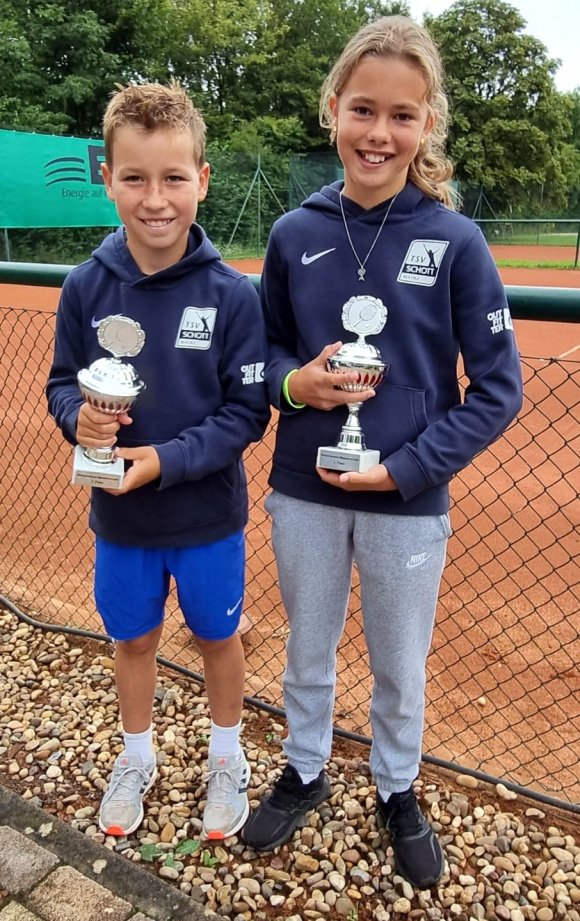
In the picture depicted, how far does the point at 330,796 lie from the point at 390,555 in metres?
0.91

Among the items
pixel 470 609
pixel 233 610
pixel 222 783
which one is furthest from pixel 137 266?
pixel 470 609

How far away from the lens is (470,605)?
141 inches

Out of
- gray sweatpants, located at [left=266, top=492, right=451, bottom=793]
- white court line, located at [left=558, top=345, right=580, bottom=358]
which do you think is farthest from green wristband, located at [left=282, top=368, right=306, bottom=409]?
white court line, located at [left=558, top=345, right=580, bottom=358]

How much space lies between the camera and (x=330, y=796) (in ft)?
7.32

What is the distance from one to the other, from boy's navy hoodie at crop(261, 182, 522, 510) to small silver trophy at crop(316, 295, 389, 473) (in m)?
0.05

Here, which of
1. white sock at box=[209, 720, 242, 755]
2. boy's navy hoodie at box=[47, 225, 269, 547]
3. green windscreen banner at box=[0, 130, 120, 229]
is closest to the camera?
boy's navy hoodie at box=[47, 225, 269, 547]

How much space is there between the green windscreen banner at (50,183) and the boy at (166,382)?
14.6 m

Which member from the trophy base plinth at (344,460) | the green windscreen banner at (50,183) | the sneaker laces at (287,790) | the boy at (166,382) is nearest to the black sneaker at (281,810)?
the sneaker laces at (287,790)

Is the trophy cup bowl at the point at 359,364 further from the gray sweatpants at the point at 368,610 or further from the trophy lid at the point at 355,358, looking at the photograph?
the gray sweatpants at the point at 368,610

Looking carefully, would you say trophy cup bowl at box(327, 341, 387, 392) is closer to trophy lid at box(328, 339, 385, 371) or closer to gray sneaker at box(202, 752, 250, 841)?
trophy lid at box(328, 339, 385, 371)

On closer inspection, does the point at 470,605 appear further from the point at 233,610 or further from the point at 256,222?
the point at 256,222

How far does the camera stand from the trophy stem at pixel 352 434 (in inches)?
64.7

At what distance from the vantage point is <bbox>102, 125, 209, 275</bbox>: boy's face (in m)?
1.72

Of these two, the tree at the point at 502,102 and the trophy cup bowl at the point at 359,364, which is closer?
the trophy cup bowl at the point at 359,364
